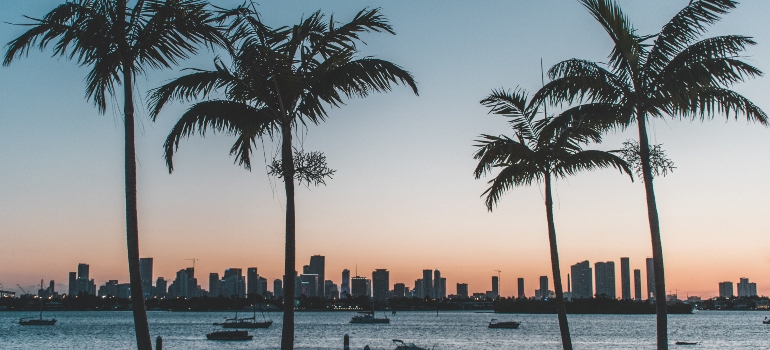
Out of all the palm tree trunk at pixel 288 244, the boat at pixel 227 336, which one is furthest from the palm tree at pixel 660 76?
the boat at pixel 227 336

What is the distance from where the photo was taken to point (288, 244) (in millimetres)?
11469

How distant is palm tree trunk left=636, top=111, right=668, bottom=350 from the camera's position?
13070 mm

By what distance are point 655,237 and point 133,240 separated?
27.7 ft

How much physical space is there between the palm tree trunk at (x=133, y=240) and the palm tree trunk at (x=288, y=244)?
189 cm

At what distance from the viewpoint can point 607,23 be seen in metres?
13.1

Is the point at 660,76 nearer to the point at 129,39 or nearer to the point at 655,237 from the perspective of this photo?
the point at 655,237

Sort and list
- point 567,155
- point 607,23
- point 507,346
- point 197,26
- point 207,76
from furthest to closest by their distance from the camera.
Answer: point 507,346
point 567,155
point 607,23
point 207,76
point 197,26

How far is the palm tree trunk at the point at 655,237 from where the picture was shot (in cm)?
1307

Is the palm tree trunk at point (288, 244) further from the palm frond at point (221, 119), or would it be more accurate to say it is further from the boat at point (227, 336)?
the boat at point (227, 336)

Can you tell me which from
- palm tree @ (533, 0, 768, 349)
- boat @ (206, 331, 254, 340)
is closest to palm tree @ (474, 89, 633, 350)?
palm tree @ (533, 0, 768, 349)

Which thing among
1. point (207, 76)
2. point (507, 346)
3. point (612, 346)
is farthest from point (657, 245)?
point (612, 346)

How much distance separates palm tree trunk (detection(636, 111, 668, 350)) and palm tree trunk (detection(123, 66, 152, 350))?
8.15 m

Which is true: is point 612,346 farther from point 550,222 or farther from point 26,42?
point 26,42

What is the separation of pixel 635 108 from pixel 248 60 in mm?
6870
